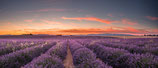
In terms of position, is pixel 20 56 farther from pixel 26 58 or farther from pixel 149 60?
pixel 149 60

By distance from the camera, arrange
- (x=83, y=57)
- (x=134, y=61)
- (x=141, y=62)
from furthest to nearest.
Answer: (x=83, y=57) → (x=134, y=61) → (x=141, y=62)

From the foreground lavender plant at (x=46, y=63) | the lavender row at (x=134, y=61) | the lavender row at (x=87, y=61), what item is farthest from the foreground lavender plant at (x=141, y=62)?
the foreground lavender plant at (x=46, y=63)

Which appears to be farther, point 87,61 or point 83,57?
point 83,57

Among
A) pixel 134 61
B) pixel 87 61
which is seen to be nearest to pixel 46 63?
pixel 87 61

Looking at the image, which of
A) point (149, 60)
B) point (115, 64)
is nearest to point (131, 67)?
point (149, 60)

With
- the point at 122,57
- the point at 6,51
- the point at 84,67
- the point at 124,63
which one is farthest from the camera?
the point at 6,51

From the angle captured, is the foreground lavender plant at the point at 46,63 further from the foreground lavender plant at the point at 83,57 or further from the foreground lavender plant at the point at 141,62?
the foreground lavender plant at the point at 141,62

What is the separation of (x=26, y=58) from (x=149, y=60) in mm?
5945

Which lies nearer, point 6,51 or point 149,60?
point 149,60

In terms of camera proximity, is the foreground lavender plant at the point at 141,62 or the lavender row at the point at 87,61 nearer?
the lavender row at the point at 87,61

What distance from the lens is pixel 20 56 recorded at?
18.6ft

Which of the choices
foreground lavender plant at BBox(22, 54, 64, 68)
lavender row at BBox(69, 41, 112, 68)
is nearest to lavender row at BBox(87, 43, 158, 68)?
lavender row at BBox(69, 41, 112, 68)

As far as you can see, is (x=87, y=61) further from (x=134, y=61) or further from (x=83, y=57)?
(x=134, y=61)

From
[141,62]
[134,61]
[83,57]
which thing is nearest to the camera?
[141,62]
